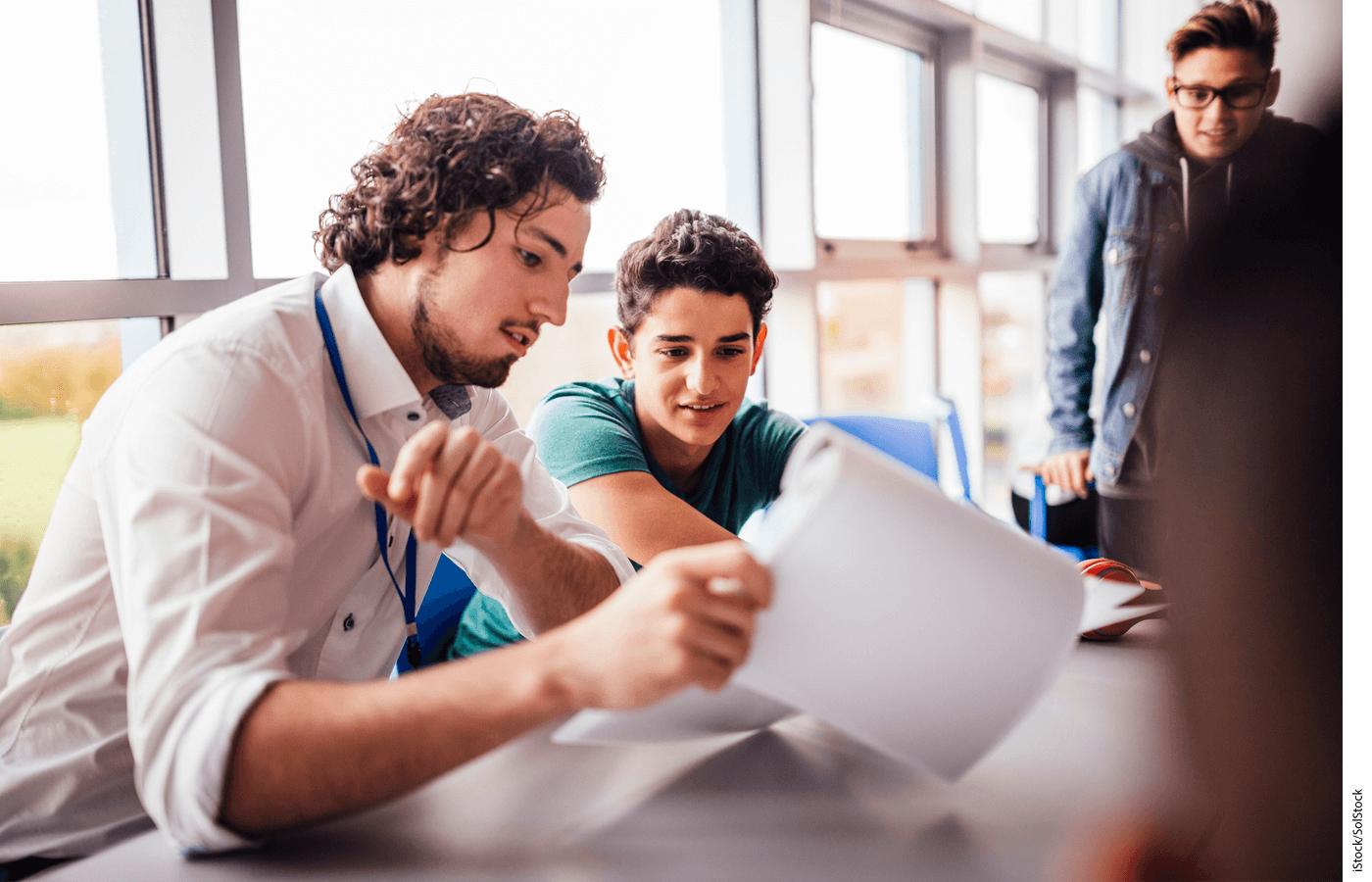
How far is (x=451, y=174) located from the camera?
3.66 feet

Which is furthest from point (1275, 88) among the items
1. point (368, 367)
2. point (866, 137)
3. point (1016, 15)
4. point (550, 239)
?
point (1016, 15)

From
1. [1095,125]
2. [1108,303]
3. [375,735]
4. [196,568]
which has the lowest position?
[375,735]

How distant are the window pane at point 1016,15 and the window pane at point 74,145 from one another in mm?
3427

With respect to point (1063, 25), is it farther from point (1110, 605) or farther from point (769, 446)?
point (1110, 605)

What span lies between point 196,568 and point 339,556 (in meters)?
0.31

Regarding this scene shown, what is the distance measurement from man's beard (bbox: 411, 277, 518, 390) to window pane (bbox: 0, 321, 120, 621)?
0.78 m

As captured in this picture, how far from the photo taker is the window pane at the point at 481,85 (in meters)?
1.82

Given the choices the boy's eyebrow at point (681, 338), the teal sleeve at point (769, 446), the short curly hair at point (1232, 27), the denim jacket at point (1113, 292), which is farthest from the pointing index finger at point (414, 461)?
the short curly hair at point (1232, 27)

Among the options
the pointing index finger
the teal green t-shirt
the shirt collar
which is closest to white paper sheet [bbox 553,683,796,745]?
the pointing index finger

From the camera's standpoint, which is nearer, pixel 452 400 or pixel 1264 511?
pixel 1264 511

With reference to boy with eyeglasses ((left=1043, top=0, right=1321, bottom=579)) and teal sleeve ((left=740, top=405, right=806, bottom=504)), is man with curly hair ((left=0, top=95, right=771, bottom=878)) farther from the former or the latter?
boy with eyeglasses ((left=1043, top=0, right=1321, bottom=579))

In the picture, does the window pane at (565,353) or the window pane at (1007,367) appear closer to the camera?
the window pane at (565,353)

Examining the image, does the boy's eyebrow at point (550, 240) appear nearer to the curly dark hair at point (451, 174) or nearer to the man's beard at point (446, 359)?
the curly dark hair at point (451, 174)

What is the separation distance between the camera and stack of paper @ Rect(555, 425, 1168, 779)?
1.90 ft
